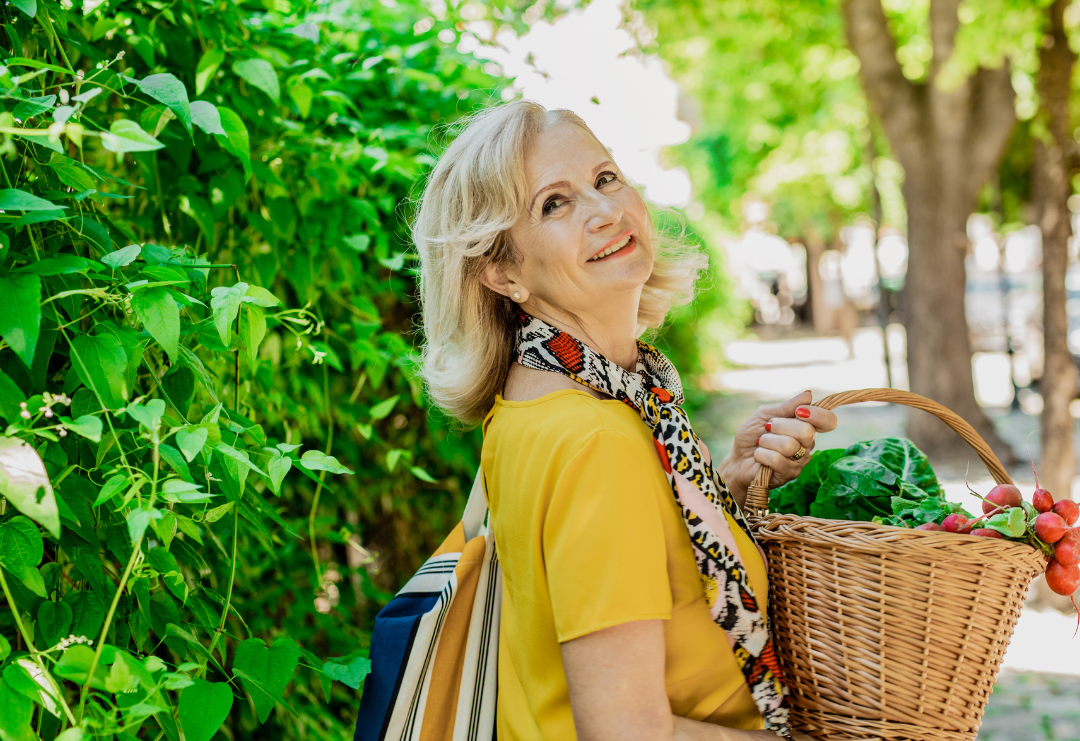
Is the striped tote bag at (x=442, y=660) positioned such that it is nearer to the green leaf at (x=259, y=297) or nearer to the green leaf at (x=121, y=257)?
the green leaf at (x=259, y=297)

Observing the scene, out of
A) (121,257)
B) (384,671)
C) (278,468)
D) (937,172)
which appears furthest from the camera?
(937,172)

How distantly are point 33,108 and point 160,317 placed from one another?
12.2 inches

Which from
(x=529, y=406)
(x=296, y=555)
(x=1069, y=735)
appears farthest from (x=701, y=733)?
(x=1069, y=735)

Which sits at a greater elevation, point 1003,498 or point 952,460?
point 1003,498

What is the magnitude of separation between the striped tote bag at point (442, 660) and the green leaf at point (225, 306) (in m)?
0.71

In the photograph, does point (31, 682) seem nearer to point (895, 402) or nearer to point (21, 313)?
point (21, 313)

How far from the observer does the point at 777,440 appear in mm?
1690

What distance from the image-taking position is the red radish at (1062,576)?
1.43m

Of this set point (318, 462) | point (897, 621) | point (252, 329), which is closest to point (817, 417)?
point (897, 621)

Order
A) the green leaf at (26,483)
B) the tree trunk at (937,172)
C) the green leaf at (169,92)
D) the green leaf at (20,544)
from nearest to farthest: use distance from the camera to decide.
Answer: the green leaf at (26,483) → the green leaf at (20,544) → the green leaf at (169,92) → the tree trunk at (937,172)

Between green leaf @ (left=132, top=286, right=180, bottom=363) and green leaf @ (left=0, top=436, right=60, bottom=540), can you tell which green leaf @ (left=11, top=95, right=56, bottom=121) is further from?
green leaf @ (left=0, top=436, right=60, bottom=540)

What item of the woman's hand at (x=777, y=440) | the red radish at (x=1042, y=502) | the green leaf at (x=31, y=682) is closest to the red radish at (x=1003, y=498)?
the red radish at (x=1042, y=502)

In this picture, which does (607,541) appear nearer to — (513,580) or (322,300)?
(513,580)

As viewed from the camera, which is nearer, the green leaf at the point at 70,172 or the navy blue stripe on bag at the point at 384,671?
the green leaf at the point at 70,172
